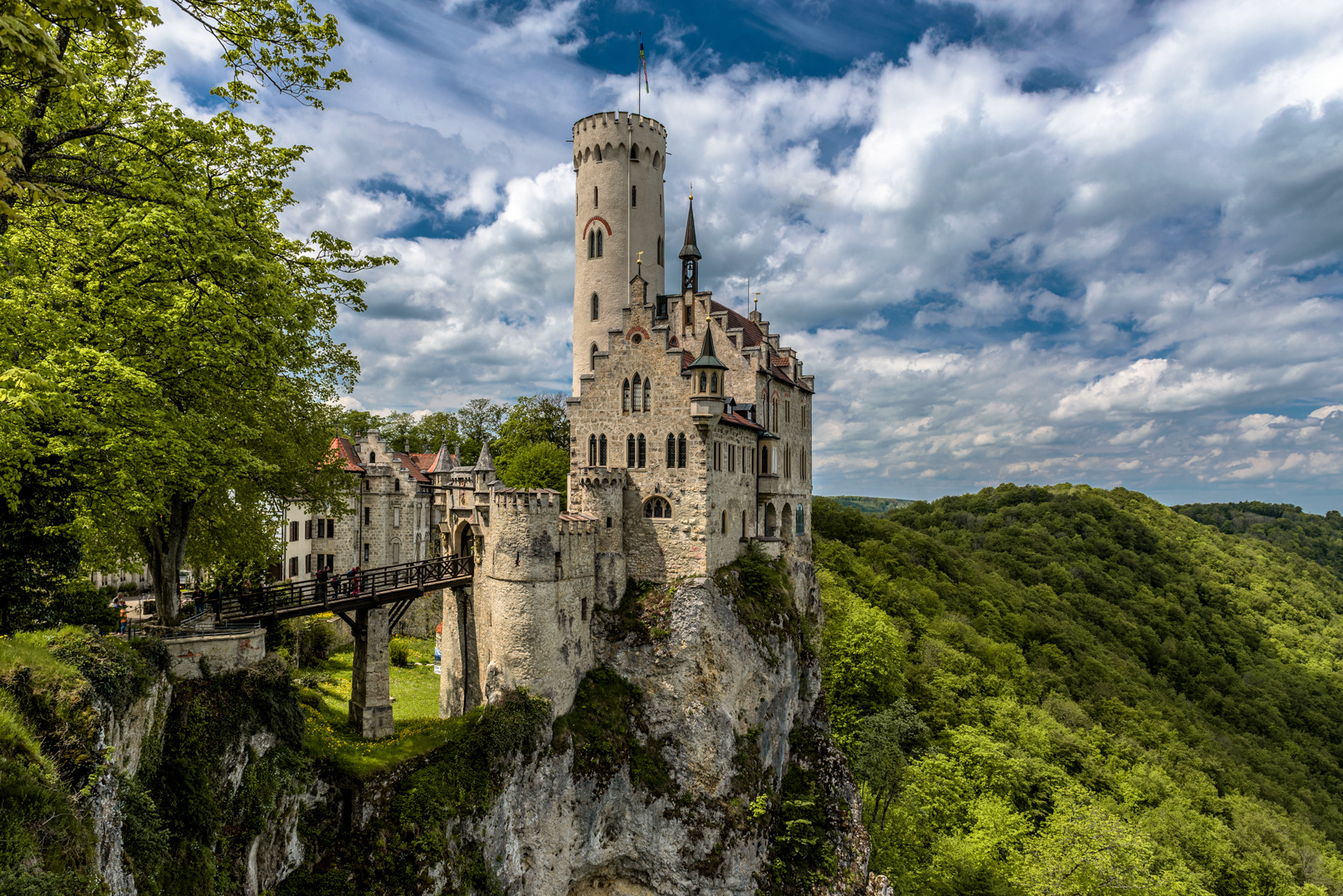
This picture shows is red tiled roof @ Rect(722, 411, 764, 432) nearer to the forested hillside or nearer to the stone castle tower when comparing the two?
the stone castle tower

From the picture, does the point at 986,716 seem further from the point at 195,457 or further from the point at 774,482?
the point at 195,457

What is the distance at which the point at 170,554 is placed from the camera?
66.9 ft

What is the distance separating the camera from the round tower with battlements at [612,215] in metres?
45.2

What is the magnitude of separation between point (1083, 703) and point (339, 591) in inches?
3268

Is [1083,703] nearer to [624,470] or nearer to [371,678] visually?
[624,470]

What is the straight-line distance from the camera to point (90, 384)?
14555 mm

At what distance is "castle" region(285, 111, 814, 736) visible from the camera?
31859mm

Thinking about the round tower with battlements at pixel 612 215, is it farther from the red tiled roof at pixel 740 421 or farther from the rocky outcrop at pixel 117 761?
the rocky outcrop at pixel 117 761

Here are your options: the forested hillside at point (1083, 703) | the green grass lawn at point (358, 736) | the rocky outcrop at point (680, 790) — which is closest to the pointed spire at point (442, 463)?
the green grass lawn at point (358, 736)

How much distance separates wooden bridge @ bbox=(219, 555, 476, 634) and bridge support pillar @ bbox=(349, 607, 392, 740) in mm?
613

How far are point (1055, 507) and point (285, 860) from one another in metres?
164

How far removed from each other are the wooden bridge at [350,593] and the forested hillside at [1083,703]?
100 feet

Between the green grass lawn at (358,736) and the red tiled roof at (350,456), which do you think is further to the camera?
the red tiled roof at (350,456)

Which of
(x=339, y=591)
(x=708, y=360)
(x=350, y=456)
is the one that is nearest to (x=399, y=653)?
(x=350, y=456)
